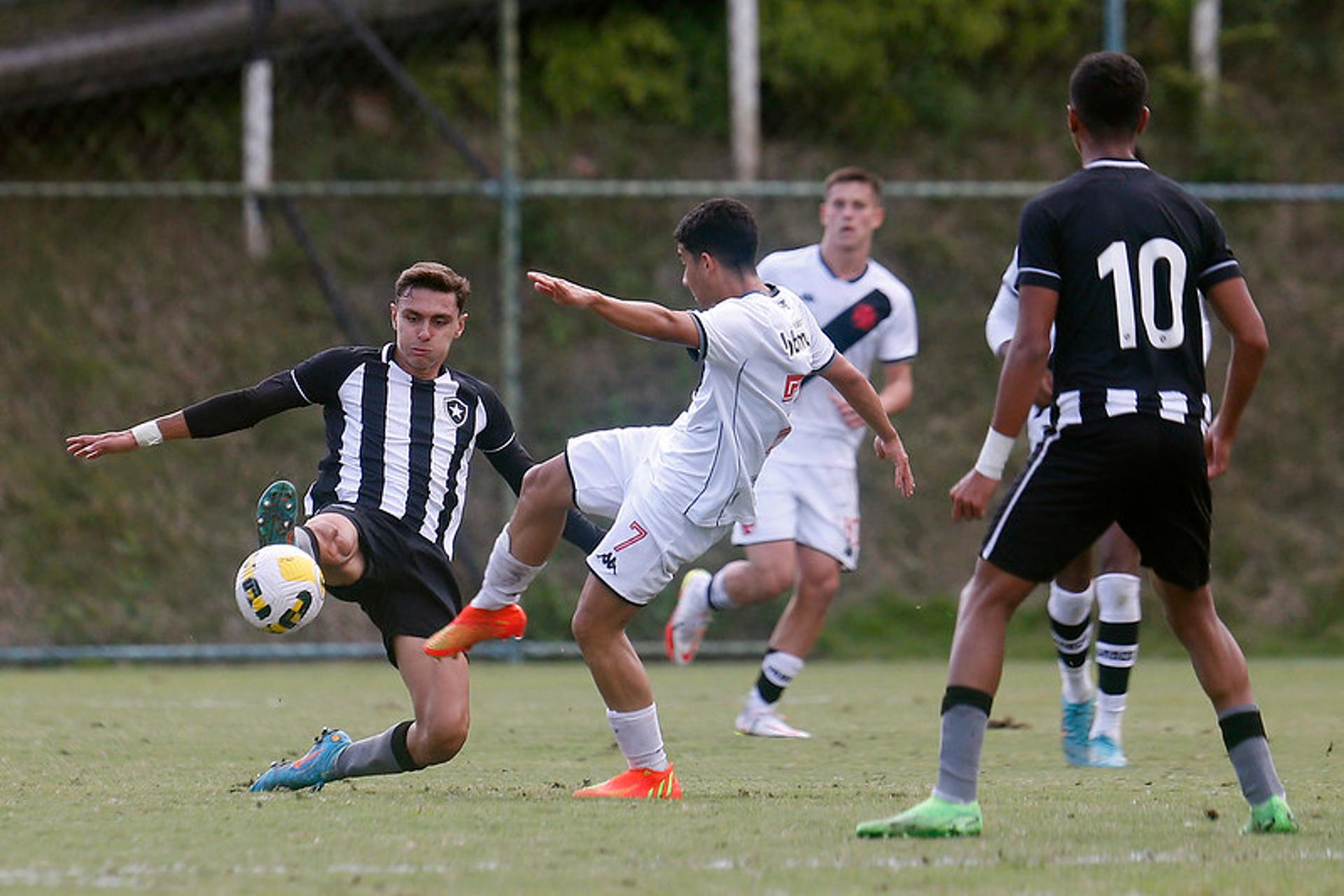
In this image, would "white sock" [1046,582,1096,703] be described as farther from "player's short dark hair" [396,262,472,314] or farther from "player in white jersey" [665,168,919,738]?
"player's short dark hair" [396,262,472,314]

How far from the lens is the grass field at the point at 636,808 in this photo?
3914 mm

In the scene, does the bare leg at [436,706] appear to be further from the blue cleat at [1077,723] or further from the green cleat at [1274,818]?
the blue cleat at [1077,723]

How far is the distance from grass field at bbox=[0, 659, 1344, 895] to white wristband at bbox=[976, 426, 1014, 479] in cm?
84

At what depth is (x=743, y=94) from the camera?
46.3 ft

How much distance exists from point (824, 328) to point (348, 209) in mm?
6385

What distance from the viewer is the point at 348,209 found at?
1413 cm

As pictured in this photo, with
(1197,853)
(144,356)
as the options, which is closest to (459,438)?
(1197,853)

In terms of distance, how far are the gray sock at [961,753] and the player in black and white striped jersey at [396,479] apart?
164cm

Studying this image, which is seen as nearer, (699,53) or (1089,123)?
(1089,123)

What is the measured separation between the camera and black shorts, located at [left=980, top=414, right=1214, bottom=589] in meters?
4.49

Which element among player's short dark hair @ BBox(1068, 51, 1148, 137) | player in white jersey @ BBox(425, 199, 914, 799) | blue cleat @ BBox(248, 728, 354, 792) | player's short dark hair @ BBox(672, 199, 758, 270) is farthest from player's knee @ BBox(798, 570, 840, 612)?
player's short dark hair @ BBox(1068, 51, 1148, 137)

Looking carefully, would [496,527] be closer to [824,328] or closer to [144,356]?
[144,356]

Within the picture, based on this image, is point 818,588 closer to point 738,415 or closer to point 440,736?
point 738,415

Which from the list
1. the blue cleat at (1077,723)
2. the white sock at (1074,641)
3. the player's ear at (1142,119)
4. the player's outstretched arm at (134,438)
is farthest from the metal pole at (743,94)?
the player's ear at (1142,119)
